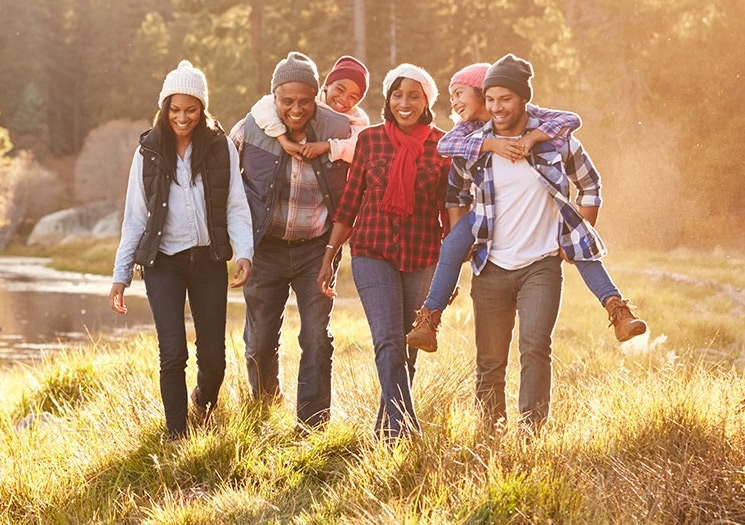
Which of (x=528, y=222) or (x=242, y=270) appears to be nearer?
(x=528, y=222)

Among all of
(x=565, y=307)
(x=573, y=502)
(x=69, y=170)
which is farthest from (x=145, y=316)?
(x=69, y=170)

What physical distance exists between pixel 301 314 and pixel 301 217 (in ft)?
1.89

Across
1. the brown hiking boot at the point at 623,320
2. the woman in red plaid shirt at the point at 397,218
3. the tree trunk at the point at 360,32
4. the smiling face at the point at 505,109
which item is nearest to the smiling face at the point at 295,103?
the woman in red plaid shirt at the point at 397,218

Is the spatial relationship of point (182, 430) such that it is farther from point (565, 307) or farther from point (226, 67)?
point (226, 67)

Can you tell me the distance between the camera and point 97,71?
64812 mm

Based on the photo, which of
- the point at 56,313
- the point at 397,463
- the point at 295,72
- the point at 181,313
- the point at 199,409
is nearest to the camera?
the point at 397,463

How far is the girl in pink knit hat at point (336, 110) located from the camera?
568cm

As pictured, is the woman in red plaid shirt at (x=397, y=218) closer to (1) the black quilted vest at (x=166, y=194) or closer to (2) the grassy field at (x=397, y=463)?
(2) the grassy field at (x=397, y=463)

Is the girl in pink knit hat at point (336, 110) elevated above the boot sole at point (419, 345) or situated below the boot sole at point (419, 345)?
above

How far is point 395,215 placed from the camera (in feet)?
17.5

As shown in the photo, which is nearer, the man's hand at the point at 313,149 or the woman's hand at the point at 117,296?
the woman's hand at the point at 117,296

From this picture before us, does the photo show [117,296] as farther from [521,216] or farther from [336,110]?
[521,216]

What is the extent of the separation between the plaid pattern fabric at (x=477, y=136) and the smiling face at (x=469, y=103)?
3.8 inches

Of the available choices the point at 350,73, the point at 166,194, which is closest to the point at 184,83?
the point at 166,194
